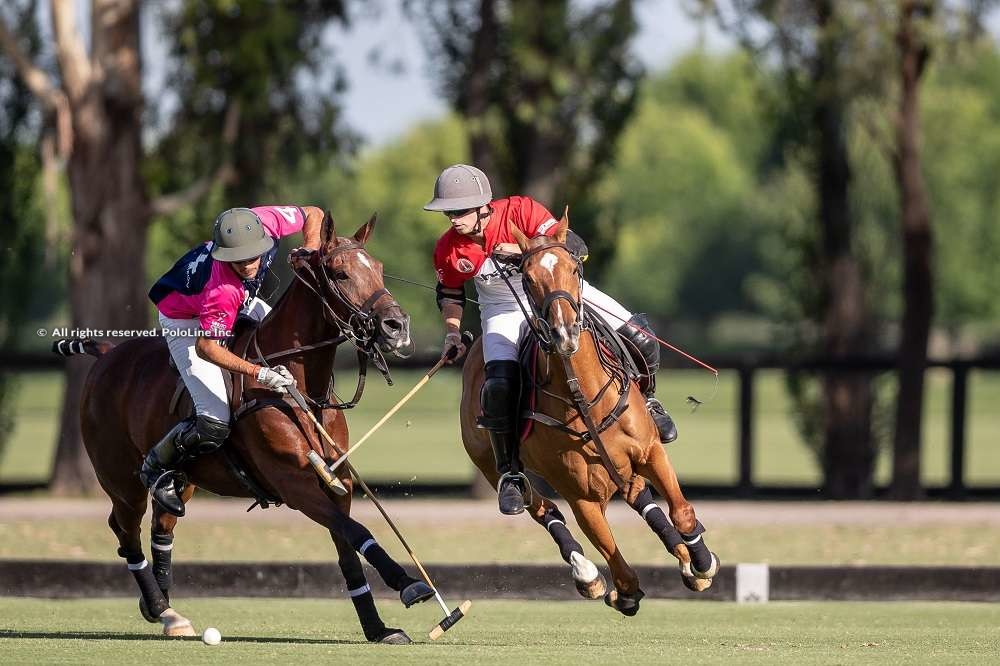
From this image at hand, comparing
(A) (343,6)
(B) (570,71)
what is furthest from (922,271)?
(A) (343,6)

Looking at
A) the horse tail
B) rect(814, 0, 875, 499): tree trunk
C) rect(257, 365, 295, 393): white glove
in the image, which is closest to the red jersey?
rect(257, 365, 295, 393): white glove

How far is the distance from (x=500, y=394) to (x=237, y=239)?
1.37 m

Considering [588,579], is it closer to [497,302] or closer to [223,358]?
[497,302]

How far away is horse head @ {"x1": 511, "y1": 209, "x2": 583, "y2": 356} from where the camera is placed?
703 cm

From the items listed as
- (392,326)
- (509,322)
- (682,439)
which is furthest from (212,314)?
(682,439)

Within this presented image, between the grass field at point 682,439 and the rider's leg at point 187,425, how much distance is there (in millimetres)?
5050

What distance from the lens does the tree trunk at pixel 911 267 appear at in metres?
14.7

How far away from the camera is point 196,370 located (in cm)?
773

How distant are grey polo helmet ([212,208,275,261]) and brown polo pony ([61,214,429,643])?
227 millimetres

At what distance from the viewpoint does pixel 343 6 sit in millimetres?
16375

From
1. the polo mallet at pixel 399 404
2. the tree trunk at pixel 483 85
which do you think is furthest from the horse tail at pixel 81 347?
the tree trunk at pixel 483 85

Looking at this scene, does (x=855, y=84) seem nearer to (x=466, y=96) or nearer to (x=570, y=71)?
(x=570, y=71)

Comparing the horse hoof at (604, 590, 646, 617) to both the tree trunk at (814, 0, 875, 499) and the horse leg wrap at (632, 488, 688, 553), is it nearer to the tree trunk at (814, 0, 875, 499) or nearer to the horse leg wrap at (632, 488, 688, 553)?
the horse leg wrap at (632, 488, 688, 553)

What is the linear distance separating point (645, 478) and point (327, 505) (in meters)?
1.50
